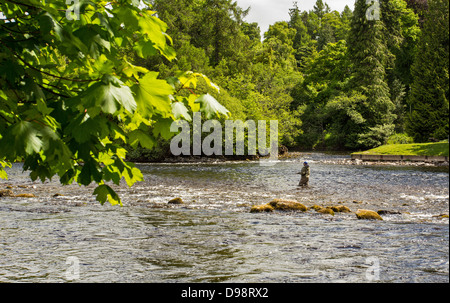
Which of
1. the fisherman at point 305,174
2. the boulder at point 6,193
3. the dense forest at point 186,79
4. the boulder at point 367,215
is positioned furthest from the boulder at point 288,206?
the boulder at point 6,193

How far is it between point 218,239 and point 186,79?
9368 millimetres

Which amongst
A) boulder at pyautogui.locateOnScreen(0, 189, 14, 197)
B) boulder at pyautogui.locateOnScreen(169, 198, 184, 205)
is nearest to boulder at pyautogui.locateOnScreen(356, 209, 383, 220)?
boulder at pyautogui.locateOnScreen(169, 198, 184, 205)

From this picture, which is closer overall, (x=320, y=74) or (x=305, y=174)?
(x=305, y=174)

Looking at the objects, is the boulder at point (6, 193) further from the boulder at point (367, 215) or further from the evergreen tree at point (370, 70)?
the evergreen tree at point (370, 70)

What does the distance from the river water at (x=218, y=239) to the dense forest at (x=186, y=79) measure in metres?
1.73

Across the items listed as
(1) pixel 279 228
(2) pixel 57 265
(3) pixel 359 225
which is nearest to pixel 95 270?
(2) pixel 57 265

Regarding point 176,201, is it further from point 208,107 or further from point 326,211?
point 208,107

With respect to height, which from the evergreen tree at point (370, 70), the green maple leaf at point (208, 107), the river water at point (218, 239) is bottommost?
the river water at point (218, 239)

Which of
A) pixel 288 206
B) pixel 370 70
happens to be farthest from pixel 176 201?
pixel 370 70

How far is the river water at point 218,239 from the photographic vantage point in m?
8.94

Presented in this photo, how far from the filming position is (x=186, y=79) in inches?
130

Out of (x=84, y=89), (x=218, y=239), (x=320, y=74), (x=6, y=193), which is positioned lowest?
(x=218, y=239)

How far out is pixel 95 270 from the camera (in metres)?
9.17
